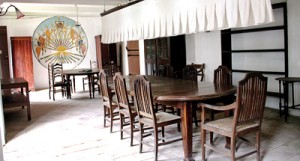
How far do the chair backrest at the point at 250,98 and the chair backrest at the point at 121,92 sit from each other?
149 centimetres

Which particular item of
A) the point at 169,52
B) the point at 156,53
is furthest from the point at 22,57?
the point at 169,52

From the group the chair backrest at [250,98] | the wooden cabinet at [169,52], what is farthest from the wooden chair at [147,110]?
the wooden cabinet at [169,52]

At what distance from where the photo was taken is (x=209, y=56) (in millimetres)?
6609

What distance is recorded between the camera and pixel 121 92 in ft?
13.0

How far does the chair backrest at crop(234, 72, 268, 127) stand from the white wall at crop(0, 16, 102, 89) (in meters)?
8.41

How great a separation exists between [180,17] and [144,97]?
3.65ft

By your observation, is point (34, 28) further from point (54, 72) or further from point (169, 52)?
point (169, 52)

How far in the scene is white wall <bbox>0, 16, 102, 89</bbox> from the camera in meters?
9.57

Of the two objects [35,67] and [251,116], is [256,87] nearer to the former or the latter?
[251,116]

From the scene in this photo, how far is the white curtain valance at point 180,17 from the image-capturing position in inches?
106

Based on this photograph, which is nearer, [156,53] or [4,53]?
[156,53]

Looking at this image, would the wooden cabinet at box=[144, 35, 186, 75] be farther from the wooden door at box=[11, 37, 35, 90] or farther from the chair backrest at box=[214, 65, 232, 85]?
the wooden door at box=[11, 37, 35, 90]

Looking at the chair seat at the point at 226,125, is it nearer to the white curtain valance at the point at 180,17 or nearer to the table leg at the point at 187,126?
the table leg at the point at 187,126

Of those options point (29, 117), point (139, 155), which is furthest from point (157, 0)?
point (29, 117)
